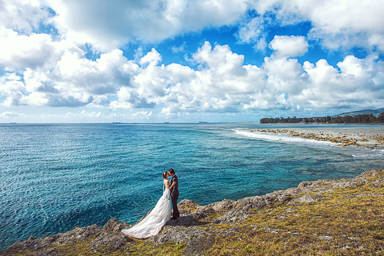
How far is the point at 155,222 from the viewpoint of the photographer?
10.5 m

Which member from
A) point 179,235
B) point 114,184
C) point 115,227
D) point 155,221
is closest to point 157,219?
point 155,221

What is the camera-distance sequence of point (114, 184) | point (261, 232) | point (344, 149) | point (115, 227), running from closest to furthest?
point (261, 232)
point (115, 227)
point (114, 184)
point (344, 149)

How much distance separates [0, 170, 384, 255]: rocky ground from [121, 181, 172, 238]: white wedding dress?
15.4 inches

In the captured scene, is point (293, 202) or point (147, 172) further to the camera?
point (147, 172)

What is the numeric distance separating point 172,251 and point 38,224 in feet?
46.4

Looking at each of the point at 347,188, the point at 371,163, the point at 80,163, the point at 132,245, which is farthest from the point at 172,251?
the point at 371,163

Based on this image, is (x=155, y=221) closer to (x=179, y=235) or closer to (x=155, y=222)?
(x=155, y=222)

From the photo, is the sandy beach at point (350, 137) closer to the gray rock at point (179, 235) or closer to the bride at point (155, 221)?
the gray rock at point (179, 235)

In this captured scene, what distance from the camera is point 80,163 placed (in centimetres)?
3628

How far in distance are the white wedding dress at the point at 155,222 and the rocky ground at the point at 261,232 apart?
0.39 metres

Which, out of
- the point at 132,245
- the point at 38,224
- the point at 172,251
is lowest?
the point at 38,224

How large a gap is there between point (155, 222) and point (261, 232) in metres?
5.65

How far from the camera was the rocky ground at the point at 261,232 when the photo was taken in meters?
6.57

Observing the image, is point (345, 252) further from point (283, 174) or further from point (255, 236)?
point (283, 174)
